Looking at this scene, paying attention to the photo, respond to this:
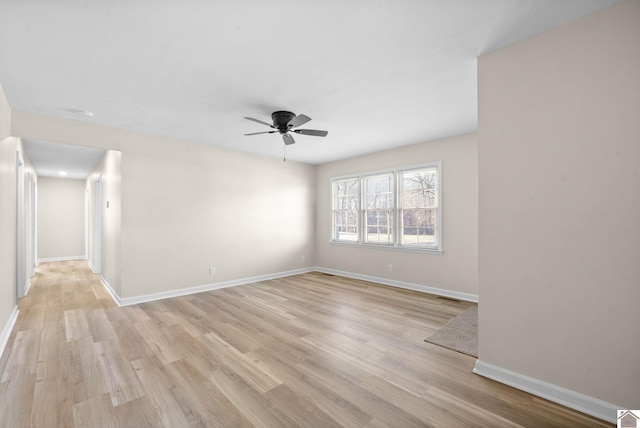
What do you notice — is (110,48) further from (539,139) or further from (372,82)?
(539,139)

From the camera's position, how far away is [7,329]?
3.13 meters

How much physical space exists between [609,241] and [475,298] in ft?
9.78

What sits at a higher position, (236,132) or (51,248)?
(236,132)

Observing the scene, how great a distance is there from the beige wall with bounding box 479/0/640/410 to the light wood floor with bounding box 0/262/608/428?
0.38 m

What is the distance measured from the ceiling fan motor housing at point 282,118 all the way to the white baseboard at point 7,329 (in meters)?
3.68

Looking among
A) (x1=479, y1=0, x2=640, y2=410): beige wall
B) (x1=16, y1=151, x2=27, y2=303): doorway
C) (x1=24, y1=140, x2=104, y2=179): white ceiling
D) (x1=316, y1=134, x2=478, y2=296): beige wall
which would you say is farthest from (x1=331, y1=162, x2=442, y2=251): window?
(x1=16, y1=151, x2=27, y2=303): doorway

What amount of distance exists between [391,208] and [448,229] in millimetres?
1196

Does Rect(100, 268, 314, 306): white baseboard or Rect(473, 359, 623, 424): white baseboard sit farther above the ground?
Rect(473, 359, 623, 424): white baseboard

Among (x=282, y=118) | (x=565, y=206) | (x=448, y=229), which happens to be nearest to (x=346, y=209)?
(x=448, y=229)

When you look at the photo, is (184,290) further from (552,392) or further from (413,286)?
Result: (552,392)

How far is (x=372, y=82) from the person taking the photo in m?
2.83

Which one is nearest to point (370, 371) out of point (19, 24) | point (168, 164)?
point (19, 24)

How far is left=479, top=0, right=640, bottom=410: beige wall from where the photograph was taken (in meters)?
1.75

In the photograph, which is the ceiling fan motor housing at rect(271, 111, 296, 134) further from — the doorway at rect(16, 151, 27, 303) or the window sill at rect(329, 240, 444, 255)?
the doorway at rect(16, 151, 27, 303)
